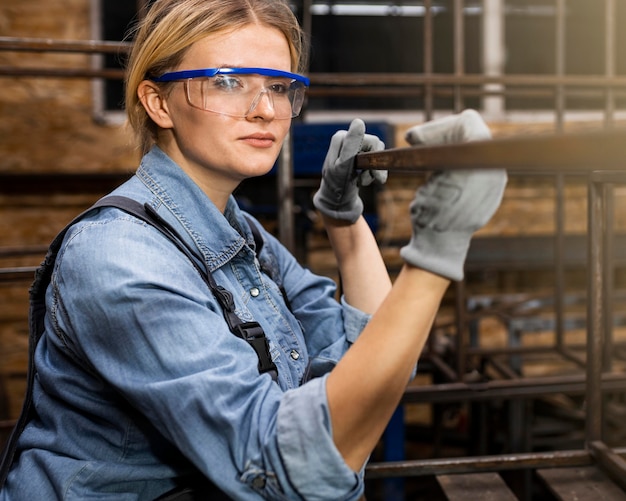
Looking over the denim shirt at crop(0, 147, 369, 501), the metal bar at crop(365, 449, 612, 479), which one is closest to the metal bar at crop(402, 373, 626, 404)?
the metal bar at crop(365, 449, 612, 479)

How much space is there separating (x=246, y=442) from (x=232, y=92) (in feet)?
1.81

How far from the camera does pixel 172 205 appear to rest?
113 centimetres

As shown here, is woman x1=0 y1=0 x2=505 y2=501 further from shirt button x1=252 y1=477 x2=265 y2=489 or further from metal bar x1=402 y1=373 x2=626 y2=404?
metal bar x1=402 y1=373 x2=626 y2=404

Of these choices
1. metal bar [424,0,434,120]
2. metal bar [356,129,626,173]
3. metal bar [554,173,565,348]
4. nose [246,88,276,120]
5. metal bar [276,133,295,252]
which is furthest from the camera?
metal bar [554,173,565,348]

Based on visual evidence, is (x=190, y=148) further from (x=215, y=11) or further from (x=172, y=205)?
(x=215, y=11)

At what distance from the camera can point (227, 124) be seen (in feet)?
3.72

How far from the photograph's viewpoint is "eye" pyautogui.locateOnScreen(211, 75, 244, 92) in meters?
1.11

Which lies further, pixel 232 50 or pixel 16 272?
pixel 16 272

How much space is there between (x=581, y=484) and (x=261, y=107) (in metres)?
1.04

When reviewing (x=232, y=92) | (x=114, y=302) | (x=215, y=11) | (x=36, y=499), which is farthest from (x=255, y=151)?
(x=36, y=499)

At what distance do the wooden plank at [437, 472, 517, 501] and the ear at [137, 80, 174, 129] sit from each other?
96cm

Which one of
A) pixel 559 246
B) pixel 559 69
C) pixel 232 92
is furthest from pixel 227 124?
pixel 559 69

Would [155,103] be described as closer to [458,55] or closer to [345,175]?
[345,175]

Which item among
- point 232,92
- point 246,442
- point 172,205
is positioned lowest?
A: point 246,442
